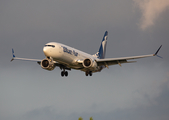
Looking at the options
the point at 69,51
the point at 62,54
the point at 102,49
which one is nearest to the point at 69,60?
the point at 69,51

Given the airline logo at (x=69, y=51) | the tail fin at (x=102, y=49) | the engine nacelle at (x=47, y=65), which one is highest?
the tail fin at (x=102, y=49)

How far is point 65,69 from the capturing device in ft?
198

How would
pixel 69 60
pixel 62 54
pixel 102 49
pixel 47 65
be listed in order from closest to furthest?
pixel 62 54 < pixel 69 60 < pixel 47 65 < pixel 102 49

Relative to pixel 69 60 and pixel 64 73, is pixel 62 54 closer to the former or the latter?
pixel 69 60

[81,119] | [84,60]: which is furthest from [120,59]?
[81,119]

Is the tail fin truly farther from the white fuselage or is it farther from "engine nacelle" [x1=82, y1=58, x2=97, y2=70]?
the white fuselage

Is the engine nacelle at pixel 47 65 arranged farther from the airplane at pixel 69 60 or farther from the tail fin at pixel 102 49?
the tail fin at pixel 102 49

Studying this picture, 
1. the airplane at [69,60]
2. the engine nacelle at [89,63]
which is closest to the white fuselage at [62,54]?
the airplane at [69,60]

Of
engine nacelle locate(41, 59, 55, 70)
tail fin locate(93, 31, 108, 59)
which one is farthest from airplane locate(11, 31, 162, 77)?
tail fin locate(93, 31, 108, 59)

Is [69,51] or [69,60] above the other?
[69,51]

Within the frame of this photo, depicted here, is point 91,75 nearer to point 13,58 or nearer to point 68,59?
point 68,59

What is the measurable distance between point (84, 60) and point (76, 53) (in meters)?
2.01

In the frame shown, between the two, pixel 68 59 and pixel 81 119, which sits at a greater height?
pixel 68 59

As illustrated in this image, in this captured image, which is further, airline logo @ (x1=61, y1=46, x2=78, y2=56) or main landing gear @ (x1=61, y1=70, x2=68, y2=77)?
main landing gear @ (x1=61, y1=70, x2=68, y2=77)
